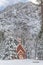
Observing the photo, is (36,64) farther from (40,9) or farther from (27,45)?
(40,9)

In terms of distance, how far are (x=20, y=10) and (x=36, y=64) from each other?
80cm

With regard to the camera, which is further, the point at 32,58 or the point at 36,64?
the point at 32,58

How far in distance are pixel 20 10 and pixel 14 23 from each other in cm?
19

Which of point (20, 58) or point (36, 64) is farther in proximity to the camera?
point (20, 58)

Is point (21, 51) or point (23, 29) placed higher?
point (23, 29)

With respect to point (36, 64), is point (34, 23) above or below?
above

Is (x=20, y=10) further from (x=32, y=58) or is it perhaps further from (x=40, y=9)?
(x=32, y=58)

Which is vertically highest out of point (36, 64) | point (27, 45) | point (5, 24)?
point (5, 24)

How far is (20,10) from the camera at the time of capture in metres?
3.10

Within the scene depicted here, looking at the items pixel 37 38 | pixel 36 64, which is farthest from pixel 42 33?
pixel 36 64

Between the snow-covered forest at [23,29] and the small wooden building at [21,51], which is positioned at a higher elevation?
the snow-covered forest at [23,29]

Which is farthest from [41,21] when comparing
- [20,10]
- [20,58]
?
[20,58]

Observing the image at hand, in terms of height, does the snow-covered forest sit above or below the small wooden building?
above

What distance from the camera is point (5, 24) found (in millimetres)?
3092
